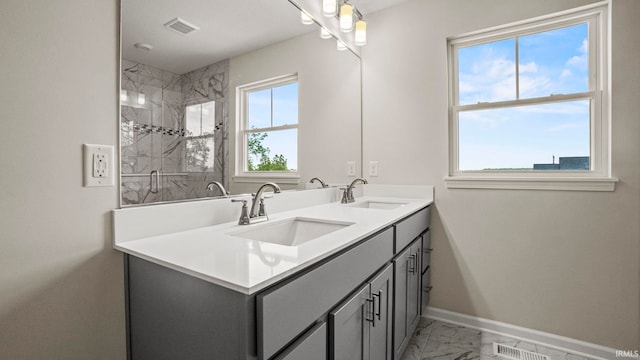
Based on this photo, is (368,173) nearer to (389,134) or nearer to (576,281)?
(389,134)

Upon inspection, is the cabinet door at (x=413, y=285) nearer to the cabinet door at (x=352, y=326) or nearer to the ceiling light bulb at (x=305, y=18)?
the cabinet door at (x=352, y=326)

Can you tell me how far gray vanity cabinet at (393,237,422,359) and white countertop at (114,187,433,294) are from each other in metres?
0.39

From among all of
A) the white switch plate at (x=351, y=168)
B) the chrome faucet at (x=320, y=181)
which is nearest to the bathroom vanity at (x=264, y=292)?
the chrome faucet at (x=320, y=181)

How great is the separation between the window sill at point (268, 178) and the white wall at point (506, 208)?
878 mm

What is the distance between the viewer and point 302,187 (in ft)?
6.27

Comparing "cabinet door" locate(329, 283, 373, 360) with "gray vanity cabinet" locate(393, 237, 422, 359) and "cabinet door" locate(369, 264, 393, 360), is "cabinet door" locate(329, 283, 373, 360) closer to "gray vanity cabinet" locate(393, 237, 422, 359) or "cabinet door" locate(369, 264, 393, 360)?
"cabinet door" locate(369, 264, 393, 360)

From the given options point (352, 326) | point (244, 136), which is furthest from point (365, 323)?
point (244, 136)

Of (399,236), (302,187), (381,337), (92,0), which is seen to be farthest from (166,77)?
(381,337)

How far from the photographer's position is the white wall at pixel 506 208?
5.50 feet

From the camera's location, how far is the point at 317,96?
2.10 metres

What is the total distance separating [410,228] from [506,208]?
76 cm

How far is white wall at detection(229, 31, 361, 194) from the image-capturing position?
150cm

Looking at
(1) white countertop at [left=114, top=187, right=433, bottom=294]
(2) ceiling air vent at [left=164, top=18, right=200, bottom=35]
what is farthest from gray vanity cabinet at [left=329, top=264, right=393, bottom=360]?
(2) ceiling air vent at [left=164, top=18, right=200, bottom=35]

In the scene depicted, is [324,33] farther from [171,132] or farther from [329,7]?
[171,132]
